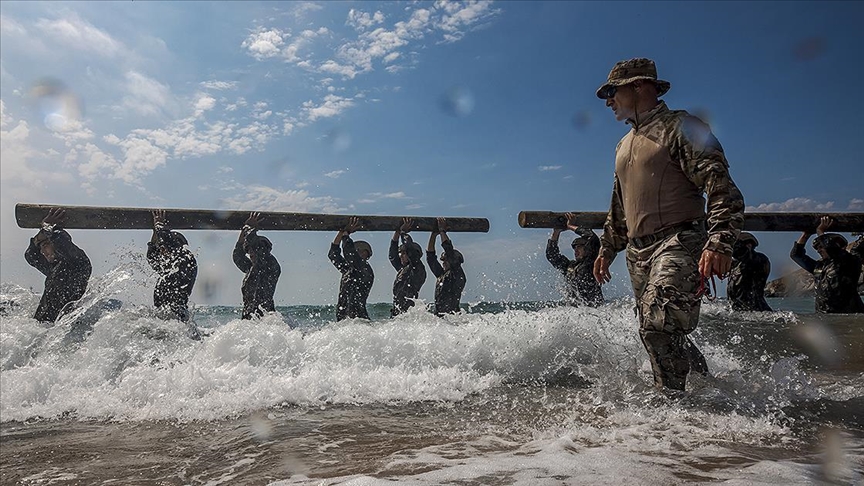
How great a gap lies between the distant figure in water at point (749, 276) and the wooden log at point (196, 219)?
5435mm

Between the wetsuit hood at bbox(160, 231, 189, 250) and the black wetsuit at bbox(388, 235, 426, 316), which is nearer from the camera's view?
the wetsuit hood at bbox(160, 231, 189, 250)

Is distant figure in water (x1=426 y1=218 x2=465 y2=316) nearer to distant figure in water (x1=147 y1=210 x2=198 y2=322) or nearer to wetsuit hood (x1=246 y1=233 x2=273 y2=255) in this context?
wetsuit hood (x1=246 y1=233 x2=273 y2=255)

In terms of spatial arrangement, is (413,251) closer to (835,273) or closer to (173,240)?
(173,240)

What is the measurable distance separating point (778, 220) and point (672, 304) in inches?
290

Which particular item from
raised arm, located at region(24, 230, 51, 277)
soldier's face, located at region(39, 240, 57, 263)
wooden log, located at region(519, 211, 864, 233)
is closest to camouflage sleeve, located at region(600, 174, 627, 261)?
wooden log, located at region(519, 211, 864, 233)

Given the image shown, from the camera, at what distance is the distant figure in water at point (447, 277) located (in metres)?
10.8

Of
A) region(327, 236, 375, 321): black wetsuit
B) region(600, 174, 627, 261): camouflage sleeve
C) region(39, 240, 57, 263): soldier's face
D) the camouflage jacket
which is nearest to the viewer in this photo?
the camouflage jacket

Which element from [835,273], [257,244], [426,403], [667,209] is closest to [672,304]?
[667,209]

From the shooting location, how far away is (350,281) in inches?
396

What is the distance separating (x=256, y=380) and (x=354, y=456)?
231cm

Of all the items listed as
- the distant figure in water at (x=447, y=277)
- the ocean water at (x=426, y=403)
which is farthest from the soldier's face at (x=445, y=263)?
the ocean water at (x=426, y=403)

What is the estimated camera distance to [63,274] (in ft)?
25.3

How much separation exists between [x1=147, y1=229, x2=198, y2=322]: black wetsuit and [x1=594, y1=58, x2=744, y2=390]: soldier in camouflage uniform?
642cm

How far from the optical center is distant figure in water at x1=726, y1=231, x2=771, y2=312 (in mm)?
9219
